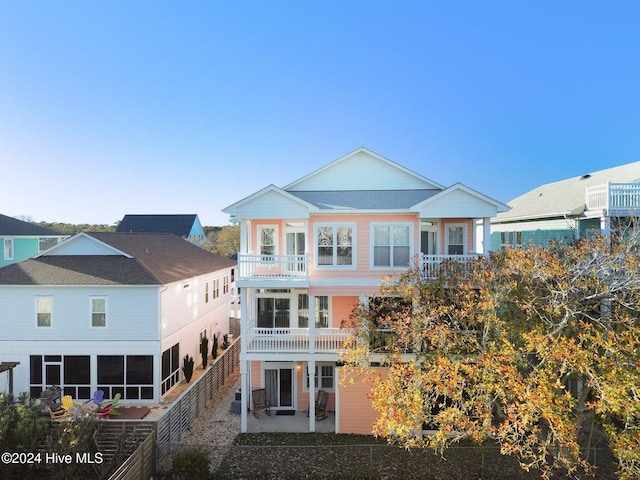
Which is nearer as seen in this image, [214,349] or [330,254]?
[330,254]

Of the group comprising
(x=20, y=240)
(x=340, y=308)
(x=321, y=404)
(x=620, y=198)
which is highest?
(x=620, y=198)

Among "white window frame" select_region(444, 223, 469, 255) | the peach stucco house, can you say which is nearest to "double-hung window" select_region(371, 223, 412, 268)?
the peach stucco house

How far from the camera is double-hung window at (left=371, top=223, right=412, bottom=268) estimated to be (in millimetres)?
13977

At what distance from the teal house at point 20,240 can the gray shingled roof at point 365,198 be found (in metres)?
28.9

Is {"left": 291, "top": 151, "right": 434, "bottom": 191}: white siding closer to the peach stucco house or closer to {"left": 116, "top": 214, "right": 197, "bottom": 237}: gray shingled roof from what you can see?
the peach stucco house

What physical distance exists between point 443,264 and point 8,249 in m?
37.5

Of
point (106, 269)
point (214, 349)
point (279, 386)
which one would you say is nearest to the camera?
point (279, 386)

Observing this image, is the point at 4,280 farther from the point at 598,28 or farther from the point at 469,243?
the point at 598,28

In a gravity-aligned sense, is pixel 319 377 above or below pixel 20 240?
below

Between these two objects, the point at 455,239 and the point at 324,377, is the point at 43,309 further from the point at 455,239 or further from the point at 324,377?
the point at 455,239

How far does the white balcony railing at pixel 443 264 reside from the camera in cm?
1145

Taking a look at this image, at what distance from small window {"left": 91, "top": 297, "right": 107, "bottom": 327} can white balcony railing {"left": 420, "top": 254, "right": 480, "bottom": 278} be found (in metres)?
14.6

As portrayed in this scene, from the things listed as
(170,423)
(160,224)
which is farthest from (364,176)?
(160,224)

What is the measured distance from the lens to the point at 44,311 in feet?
51.6
